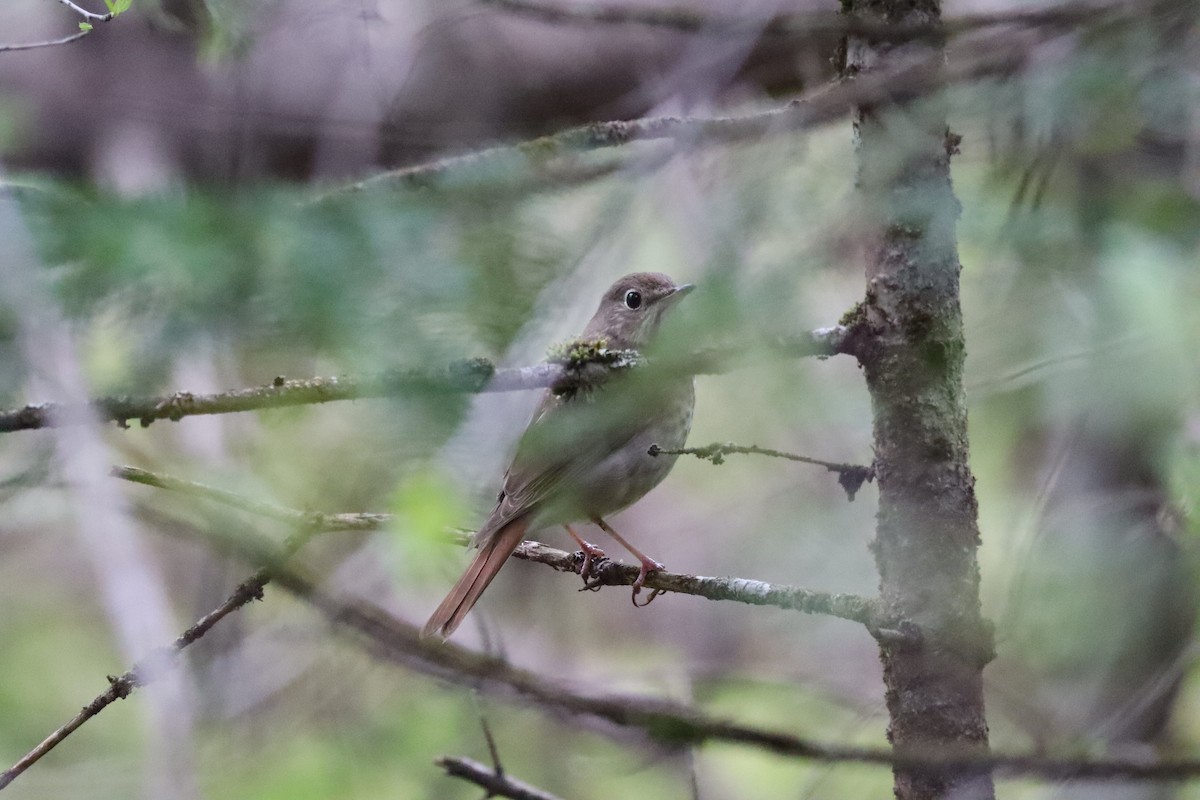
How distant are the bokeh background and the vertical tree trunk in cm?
11

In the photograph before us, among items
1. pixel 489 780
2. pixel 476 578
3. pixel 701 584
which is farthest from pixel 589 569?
pixel 701 584

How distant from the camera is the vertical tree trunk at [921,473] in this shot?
7.17 feet

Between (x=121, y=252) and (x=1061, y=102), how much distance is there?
1301mm

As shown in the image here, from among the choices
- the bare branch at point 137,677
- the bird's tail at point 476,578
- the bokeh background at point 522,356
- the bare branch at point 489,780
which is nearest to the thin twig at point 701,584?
the bokeh background at point 522,356

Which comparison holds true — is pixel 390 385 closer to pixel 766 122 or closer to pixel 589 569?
pixel 766 122

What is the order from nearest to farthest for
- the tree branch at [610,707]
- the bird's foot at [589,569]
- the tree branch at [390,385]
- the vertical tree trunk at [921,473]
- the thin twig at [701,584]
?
1. the tree branch at [610,707]
2. the tree branch at [390,385]
3. the thin twig at [701,584]
4. the vertical tree trunk at [921,473]
5. the bird's foot at [589,569]

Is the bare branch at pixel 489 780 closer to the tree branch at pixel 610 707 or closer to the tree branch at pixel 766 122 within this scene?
the tree branch at pixel 766 122

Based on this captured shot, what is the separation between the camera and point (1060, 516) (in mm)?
4156

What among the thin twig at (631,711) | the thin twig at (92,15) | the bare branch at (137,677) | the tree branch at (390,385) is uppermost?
the thin twig at (92,15)

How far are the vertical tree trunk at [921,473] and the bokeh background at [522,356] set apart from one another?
11 cm

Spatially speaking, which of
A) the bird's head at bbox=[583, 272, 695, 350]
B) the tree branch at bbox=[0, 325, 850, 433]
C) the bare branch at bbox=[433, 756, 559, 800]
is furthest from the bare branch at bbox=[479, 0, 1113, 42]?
the bird's head at bbox=[583, 272, 695, 350]

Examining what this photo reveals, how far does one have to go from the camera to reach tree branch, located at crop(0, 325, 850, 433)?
1357 millimetres

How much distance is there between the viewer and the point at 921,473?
7.61 ft

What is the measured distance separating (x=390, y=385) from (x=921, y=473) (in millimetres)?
1382
